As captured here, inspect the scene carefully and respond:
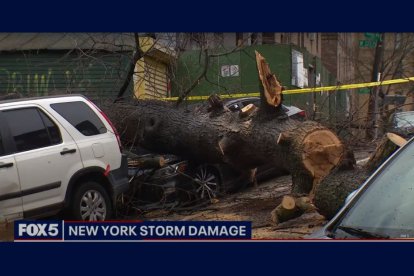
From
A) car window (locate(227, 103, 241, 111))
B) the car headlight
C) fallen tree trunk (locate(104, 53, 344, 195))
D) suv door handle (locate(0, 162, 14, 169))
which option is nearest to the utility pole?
fallen tree trunk (locate(104, 53, 344, 195))

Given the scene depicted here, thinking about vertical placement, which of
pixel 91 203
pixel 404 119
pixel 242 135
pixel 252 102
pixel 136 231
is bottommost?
pixel 91 203

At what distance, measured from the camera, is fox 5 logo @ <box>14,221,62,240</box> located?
9.73ft

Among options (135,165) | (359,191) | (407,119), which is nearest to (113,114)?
(135,165)

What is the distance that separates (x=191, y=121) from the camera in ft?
23.3

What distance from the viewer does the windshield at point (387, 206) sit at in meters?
3.03

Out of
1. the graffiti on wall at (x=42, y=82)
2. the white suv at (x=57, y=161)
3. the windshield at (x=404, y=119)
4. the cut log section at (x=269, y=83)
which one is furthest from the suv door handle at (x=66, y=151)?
the windshield at (x=404, y=119)

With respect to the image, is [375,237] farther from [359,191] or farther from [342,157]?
[342,157]

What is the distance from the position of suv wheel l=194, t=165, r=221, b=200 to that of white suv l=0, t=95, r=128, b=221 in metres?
0.93

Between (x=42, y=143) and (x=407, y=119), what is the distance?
3.04m

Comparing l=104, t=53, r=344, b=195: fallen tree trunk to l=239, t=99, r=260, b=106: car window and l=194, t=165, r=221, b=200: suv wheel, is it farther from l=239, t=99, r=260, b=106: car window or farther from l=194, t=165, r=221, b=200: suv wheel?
l=194, t=165, r=221, b=200: suv wheel

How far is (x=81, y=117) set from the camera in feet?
15.4

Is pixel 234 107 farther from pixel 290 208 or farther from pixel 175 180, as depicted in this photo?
pixel 290 208

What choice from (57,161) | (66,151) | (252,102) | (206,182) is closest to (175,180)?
(206,182)

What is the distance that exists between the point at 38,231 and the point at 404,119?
3.44 meters
